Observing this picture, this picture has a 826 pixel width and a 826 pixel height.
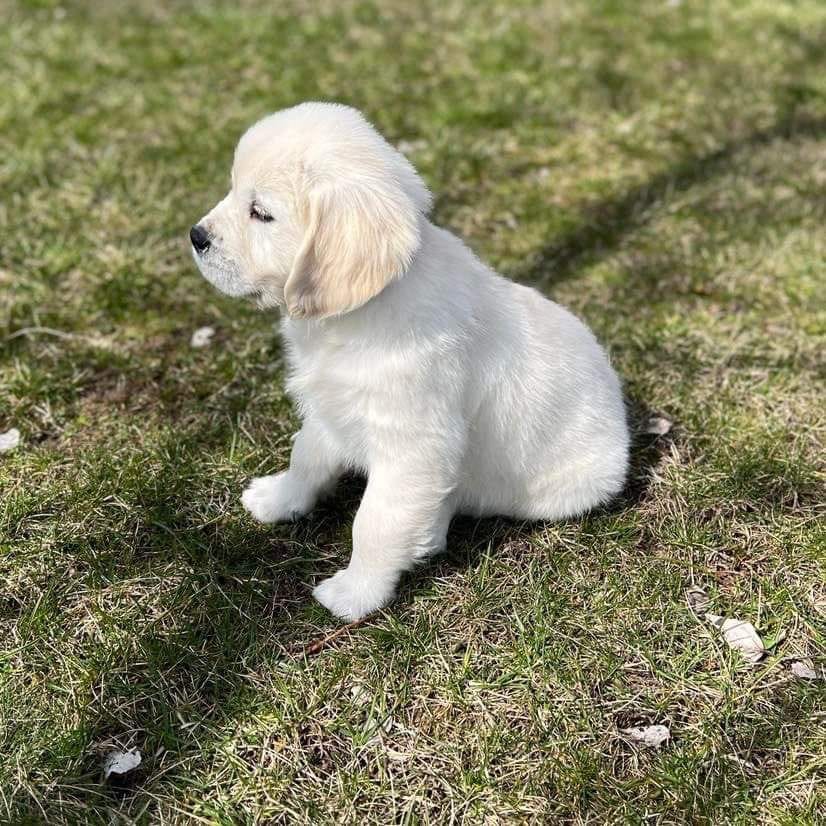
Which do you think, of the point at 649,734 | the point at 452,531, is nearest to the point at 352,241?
the point at 452,531

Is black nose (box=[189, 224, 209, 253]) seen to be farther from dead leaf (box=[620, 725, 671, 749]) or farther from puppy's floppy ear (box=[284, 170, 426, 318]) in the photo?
dead leaf (box=[620, 725, 671, 749])

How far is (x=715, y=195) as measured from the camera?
17.0 ft

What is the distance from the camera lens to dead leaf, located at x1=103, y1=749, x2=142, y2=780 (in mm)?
2352

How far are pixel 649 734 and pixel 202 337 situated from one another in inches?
104

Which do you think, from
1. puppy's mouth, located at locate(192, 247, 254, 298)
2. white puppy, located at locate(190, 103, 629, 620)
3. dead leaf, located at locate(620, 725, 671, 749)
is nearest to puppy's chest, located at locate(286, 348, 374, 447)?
white puppy, located at locate(190, 103, 629, 620)

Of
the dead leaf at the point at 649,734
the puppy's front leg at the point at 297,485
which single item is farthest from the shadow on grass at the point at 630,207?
the dead leaf at the point at 649,734

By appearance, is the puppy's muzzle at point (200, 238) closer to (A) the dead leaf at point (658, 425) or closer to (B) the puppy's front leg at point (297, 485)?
(B) the puppy's front leg at point (297, 485)

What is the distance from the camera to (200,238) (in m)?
2.42

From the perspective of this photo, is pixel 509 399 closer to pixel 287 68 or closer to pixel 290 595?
pixel 290 595

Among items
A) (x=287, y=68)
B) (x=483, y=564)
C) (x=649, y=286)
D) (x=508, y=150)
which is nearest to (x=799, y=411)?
(x=649, y=286)

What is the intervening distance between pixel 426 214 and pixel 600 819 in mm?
1777

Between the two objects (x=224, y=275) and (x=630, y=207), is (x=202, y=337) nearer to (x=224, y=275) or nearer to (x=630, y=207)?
(x=224, y=275)

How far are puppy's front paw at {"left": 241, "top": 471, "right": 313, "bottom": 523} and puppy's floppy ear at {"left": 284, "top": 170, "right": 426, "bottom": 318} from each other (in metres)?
1.03

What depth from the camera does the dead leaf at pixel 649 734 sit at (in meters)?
2.50
